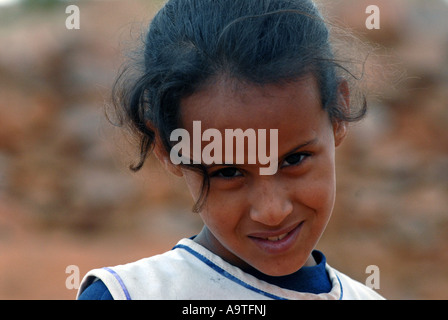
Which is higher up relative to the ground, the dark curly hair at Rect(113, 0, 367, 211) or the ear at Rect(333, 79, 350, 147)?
the dark curly hair at Rect(113, 0, 367, 211)

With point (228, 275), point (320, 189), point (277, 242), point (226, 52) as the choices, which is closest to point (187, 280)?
point (228, 275)

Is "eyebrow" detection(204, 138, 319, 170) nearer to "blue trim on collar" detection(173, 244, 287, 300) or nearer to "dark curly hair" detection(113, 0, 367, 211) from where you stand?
"dark curly hair" detection(113, 0, 367, 211)

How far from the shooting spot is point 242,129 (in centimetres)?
107

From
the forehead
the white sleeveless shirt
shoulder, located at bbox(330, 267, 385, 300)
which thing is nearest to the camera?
the forehead

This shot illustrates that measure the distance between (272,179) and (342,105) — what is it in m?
0.30

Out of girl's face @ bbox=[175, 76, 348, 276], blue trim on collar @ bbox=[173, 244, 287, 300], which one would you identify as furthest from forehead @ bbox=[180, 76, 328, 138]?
blue trim on collar @ bbox=[173, 244, 287, 300]

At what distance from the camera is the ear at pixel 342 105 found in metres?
1.28

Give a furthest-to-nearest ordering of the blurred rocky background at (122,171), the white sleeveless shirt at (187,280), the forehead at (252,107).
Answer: the blurred rocky background at (122,171) < the white sleeveless shirt at (187,280) < the forehead at (252,107)

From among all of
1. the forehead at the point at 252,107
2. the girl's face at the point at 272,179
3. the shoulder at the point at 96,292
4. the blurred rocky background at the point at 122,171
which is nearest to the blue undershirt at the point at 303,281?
the shoulder at the point at 96,292

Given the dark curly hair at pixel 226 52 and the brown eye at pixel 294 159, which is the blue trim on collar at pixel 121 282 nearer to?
the dark curly hair at pixel 226 52

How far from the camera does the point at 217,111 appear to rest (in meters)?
1.08

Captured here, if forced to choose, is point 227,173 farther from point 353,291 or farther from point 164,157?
point 353,291

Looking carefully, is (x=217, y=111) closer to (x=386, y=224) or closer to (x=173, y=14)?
(x=173, y=14)

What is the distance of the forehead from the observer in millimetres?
1069
